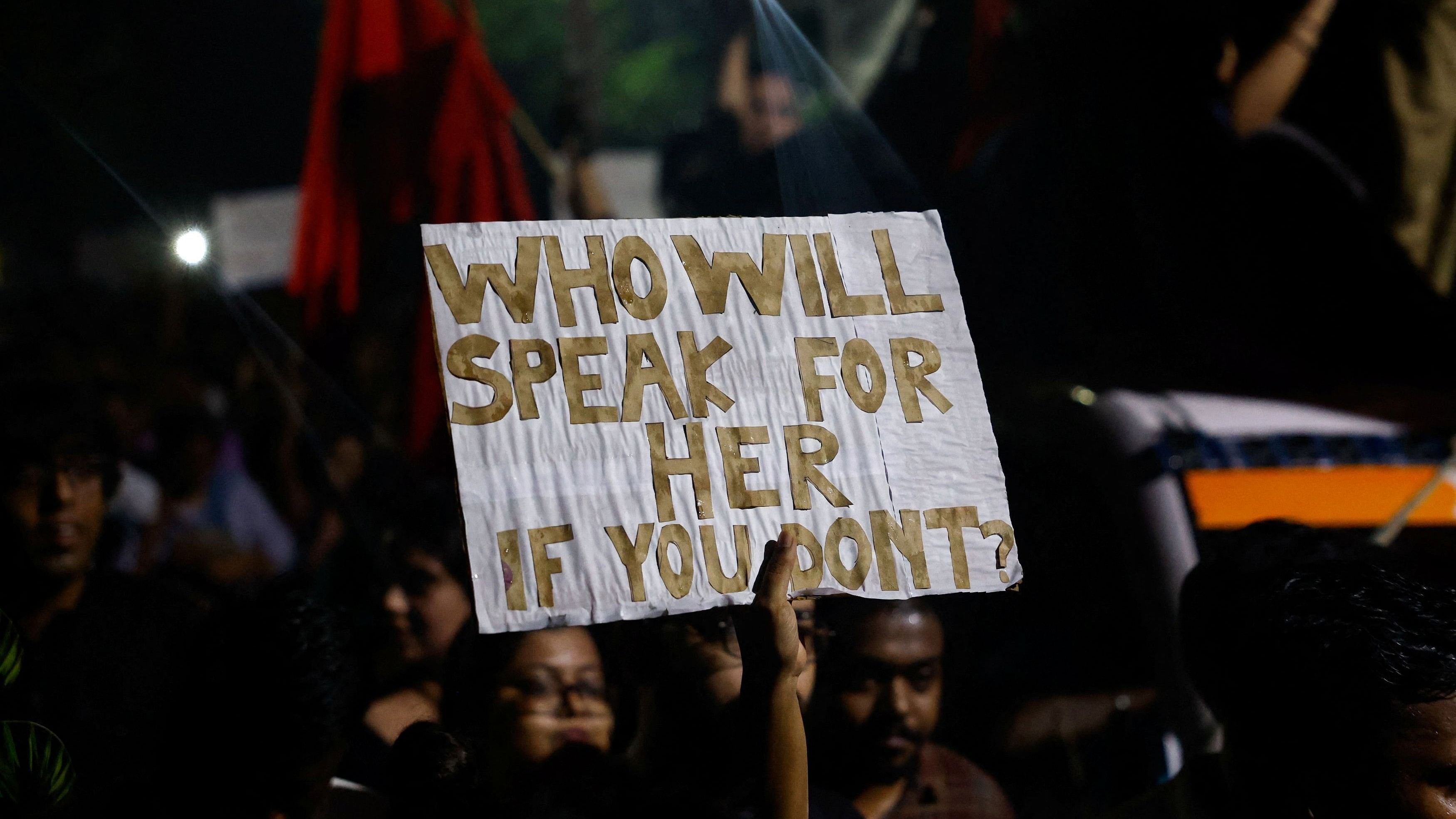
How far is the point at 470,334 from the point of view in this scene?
229 cm

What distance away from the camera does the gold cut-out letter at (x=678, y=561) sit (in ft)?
7.32

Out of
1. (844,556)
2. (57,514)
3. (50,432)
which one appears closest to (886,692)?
(844,556)

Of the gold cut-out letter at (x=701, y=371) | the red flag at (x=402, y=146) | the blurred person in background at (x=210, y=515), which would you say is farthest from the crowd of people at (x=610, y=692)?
the red flag at (x=402, y=146)

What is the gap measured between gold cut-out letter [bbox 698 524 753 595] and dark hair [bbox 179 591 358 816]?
0.62 m

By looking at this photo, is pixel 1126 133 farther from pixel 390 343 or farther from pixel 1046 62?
pixel 390 343

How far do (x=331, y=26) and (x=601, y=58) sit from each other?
117cm

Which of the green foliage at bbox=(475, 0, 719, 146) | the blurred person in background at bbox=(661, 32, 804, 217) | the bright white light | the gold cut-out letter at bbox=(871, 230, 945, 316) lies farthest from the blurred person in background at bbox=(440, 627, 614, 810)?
the bright white light

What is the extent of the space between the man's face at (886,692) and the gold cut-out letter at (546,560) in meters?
0.74

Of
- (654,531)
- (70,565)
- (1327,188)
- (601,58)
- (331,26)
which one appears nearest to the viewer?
(654,531)

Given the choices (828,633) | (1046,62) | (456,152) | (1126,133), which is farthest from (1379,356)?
(456,152)

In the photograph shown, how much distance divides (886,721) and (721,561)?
0.72 m

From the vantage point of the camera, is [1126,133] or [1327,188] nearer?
[1126,133]

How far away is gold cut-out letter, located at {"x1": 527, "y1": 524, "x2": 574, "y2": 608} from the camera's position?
7.16 ft

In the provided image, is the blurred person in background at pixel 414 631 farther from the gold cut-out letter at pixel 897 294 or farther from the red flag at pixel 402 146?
the red flag at pixel 402 146
